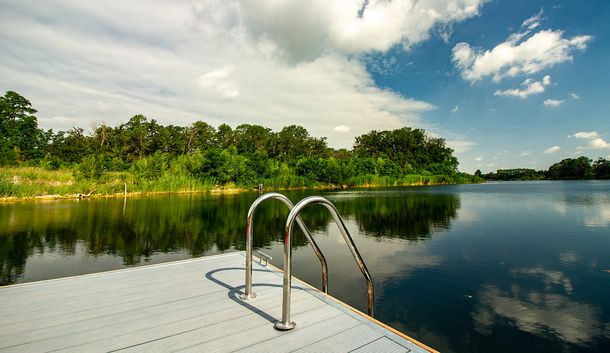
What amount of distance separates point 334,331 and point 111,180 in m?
33.0

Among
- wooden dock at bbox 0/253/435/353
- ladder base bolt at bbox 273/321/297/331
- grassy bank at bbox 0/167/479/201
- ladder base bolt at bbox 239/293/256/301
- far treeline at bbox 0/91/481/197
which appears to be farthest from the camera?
far treeline at bbox 0/91/481/197

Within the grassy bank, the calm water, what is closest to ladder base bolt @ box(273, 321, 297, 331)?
the calm water

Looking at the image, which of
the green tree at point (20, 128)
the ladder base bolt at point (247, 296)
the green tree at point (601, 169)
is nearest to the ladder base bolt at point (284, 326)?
the ladder base bolt at point (247, 296)

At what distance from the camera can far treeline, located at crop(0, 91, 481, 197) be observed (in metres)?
28.1

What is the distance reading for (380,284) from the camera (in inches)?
274

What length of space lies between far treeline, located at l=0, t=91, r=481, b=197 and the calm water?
13445mm

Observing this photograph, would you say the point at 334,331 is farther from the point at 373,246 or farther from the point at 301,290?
the point at 373,246

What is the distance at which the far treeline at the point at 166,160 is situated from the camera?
28062 mm

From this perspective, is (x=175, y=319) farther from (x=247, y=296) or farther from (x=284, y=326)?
(x=284, y=326)

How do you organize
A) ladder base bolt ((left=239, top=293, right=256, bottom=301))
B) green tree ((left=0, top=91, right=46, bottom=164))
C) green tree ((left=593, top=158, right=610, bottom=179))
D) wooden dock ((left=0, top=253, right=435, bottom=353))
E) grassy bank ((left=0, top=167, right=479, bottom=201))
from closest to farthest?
wooden dock ((left=0, top=253, right=435, bottom=353)) < ladder base bolt ((left=239, top=293, right=256, bottom=301)) < grassy bank ((left=0, top=167, right=479, bottom=201)) < green tree ((left=0, top=91, right=46, bottom=164)) < green tree ((left=593, top=158, right=610, bottom=179))

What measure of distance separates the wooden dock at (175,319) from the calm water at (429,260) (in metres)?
2.39

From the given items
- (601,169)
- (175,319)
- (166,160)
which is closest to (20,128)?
(166,160)

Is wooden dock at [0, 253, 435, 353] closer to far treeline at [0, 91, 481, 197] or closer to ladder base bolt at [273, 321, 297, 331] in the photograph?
ladder base bolt at [273, 321, 297, 331]

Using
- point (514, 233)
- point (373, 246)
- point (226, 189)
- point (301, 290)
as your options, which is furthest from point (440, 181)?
point (301, 290)
